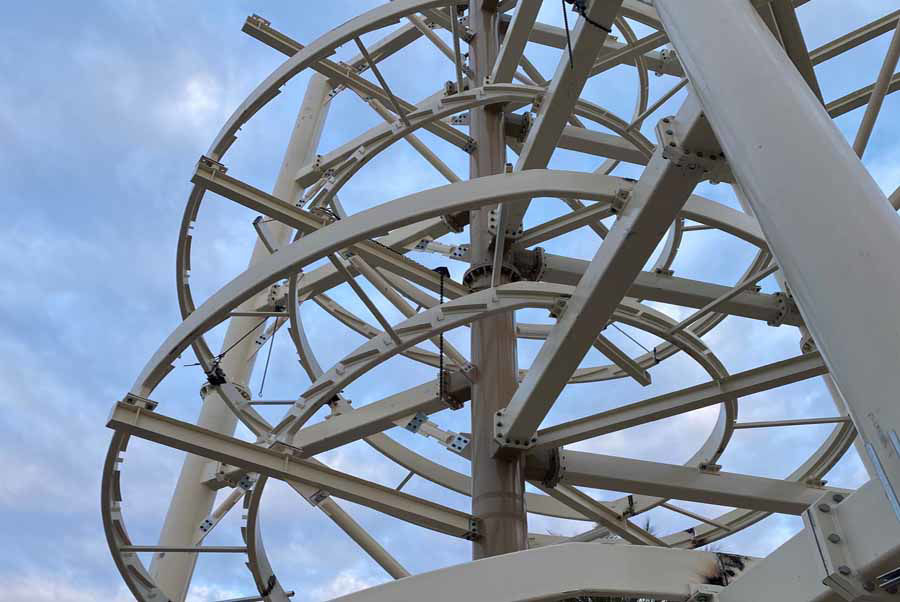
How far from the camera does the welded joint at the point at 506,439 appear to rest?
10516mm

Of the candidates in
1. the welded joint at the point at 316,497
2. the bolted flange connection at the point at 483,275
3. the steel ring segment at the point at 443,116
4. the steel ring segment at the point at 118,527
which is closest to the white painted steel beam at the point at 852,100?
the steel ring segment at the point at 443,116

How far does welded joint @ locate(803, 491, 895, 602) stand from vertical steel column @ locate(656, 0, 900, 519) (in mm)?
664

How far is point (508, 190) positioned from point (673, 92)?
382cm

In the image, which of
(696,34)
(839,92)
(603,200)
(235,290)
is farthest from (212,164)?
(839,92)

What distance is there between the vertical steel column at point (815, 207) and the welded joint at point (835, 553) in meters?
0.66

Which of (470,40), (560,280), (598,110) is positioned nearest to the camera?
Answer: (560,280)

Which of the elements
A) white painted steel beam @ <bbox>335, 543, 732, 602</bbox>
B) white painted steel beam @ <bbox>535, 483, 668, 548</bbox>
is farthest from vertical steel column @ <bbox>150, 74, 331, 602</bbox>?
white painted steel beam @ <bbox>335, 543, 732, 602</bbox>

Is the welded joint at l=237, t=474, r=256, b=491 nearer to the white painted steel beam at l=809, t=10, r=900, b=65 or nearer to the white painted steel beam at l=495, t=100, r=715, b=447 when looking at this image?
the white painted steel beam at l=495, t=100, r=715, b=447

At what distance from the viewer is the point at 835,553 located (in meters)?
3.96

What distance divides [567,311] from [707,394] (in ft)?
8.21

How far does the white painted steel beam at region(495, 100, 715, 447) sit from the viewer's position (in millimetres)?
6555

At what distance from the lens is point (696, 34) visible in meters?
4.89

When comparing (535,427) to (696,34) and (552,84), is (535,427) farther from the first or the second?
(696,34)

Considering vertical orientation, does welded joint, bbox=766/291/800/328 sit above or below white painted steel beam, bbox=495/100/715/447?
above
